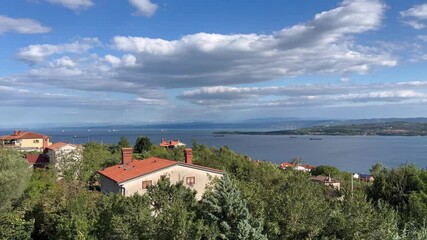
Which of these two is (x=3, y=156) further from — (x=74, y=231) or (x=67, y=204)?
(x=74, y=231)

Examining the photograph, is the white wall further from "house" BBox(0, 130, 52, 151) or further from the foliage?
"house" BBox(0, 130, 52, 151)

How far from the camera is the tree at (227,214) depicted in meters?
14.5

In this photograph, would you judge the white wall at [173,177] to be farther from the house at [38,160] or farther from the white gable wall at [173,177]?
the house at [38,160]

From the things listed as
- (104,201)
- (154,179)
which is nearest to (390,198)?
(154,179)

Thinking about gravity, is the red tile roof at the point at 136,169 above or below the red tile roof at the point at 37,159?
above

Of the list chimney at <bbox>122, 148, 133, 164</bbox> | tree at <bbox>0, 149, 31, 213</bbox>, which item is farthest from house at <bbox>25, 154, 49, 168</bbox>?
tree at <bbox>0, 149, 31, 213</bbox>

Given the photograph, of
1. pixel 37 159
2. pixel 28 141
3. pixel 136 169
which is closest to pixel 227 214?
pixel 136 169

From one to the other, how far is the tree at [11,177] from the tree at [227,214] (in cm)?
1526

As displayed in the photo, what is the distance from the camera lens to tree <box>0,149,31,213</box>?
2548 cm

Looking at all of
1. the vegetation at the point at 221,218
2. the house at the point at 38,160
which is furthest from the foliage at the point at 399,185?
the house at the point at 38,160

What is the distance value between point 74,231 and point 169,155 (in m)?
48.2

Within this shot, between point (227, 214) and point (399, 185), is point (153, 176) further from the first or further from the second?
point (399, 185)

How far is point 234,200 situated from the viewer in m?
15.5

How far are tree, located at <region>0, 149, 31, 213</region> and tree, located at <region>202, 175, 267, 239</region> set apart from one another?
15.3m
